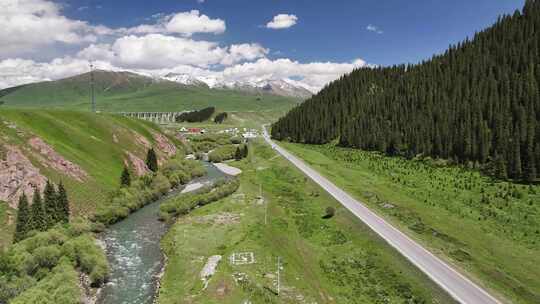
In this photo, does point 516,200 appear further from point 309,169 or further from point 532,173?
point 309,169

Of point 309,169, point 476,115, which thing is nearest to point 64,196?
point 309,169

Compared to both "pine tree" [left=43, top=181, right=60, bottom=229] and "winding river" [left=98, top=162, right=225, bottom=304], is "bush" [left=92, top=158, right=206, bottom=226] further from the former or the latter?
"pine tree" [left=43, top=181, right=60, bottom=229]

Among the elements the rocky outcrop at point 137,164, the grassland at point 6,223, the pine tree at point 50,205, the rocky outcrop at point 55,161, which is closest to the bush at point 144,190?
the rocky outcrop at point 137,164

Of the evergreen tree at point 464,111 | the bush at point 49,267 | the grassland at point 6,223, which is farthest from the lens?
the evergreen tree at point 464,111

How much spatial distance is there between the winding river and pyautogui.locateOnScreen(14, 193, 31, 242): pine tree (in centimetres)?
1200

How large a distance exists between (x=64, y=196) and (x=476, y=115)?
119989 millimetres

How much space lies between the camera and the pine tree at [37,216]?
5449 cm

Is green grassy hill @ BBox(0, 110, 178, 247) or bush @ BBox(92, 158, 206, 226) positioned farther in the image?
green grassy hill @ BBox(0, 110, 178, 247)

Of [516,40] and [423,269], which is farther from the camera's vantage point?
[516,40]

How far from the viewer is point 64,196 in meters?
62.6

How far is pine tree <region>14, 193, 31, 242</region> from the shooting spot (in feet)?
171

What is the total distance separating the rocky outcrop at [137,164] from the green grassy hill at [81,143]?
198cm

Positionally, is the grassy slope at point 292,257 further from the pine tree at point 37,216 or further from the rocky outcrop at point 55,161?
the rocky outcrop at point 55,161

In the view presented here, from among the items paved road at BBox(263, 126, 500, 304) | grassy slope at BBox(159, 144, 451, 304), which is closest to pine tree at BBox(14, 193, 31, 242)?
grassy slope at BBox(159, 144, 451, 304)
